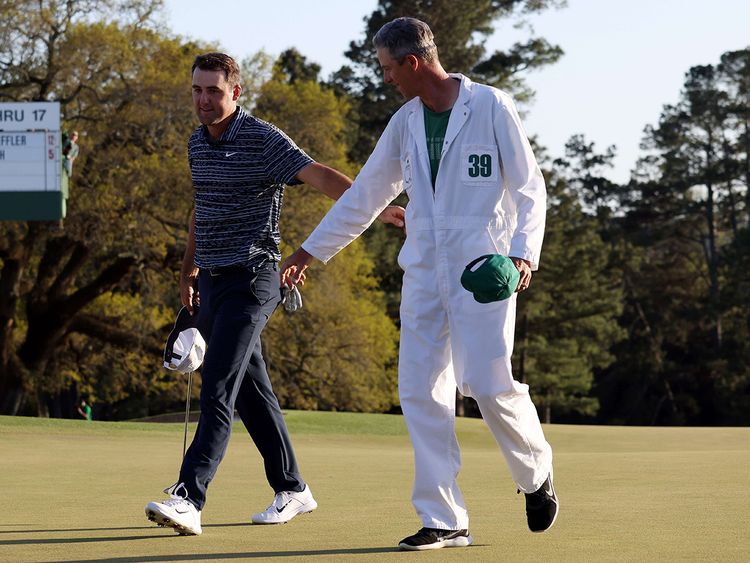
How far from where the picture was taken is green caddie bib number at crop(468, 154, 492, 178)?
496 centimetres

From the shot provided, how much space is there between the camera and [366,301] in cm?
4162

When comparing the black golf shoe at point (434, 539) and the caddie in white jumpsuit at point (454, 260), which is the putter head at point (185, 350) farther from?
the black golf shoe at point (434, 539)

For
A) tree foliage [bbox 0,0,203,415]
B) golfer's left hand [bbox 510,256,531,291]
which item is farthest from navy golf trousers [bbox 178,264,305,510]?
tree foliage [bbox 0,0,203,415]

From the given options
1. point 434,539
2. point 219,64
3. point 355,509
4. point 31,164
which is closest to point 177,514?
point 434,539

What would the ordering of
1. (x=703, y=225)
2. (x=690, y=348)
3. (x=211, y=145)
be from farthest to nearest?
1. (x=703, y=225)
2. (x=690, y=348)
3. (x=211, y=145)

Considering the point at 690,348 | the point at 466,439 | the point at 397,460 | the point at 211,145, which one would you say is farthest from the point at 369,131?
the point at 211,145

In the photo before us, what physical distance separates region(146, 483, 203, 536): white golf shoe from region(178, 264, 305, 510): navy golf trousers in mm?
63

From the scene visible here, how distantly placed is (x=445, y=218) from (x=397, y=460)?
7.05 m

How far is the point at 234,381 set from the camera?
18.7 feet

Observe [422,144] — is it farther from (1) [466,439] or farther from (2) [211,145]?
(1) [466,439]

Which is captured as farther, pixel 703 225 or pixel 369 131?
pixel 703 225

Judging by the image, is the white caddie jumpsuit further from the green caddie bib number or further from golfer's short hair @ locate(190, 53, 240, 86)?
golfer's short hair @ locate(190, 53, 240, 86)

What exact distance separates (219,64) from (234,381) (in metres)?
1.36

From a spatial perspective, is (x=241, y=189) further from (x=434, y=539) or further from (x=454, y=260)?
Answer: (x=434, y=539)
